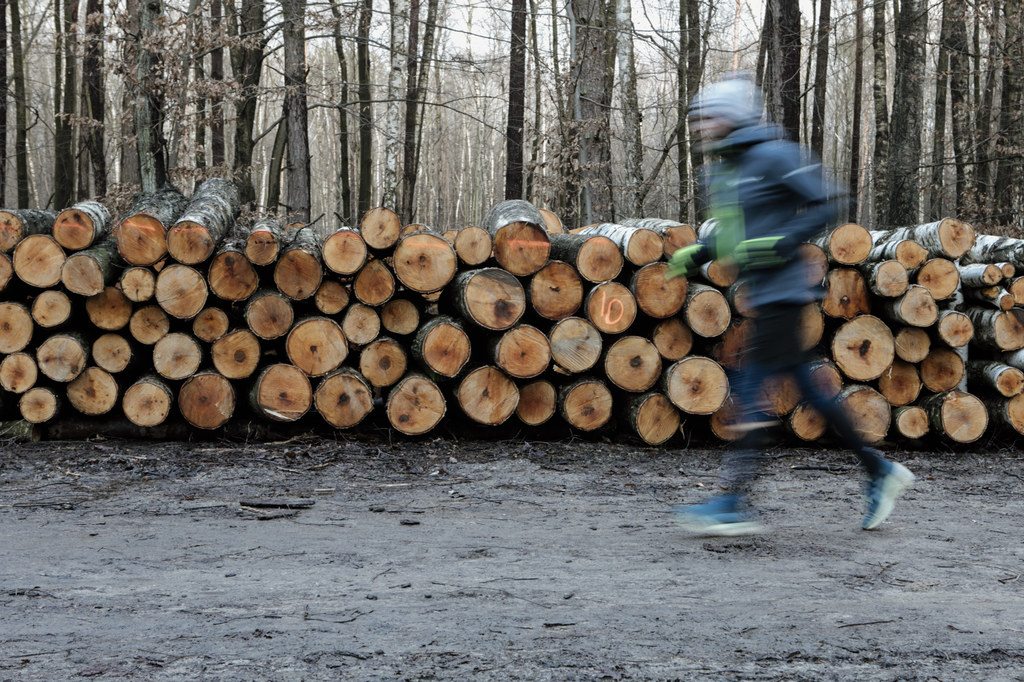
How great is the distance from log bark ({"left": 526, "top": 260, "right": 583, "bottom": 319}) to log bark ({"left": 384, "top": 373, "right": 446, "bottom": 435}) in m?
1.07

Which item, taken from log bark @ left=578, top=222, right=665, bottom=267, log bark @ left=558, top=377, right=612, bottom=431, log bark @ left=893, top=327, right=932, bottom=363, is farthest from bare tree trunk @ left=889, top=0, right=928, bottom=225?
log bark @ left=558, top=377, right=612, bottom=431

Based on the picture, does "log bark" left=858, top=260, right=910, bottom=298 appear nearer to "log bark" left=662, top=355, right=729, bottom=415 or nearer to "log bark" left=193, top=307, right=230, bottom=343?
"log bark" left=662, top=355, right=729, bottom=415

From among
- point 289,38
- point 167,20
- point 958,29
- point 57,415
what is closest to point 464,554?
point 57,415

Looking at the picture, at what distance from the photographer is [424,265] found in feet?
21.7

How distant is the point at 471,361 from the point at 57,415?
3.41m

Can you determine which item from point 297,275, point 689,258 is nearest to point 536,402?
point 297,275

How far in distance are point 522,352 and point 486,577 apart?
3.16 meters

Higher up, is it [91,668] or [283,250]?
[283,250]

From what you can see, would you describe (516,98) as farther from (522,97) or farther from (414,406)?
(414,406)

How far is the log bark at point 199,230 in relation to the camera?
648 cm

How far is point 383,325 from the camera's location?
6.80 metres

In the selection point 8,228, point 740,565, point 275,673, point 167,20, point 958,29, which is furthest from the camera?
point 958,29

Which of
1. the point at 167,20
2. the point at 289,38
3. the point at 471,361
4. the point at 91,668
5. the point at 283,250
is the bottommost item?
the point at 91,668

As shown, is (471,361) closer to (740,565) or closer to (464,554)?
(464,554)
